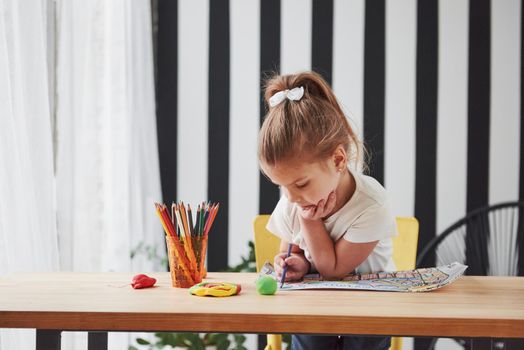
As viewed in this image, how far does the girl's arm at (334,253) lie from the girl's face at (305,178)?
0.09m

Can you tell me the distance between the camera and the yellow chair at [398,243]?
1.76m

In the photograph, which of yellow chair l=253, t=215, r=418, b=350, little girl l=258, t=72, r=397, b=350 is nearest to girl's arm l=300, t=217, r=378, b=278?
little girl l=258, t=72, r=397, b=350

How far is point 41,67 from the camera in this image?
1.71 m

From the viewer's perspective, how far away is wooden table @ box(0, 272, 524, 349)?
102cm

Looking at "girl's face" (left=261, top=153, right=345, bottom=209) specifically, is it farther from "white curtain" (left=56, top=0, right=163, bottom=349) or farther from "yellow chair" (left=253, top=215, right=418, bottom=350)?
"white curtain" (left=56, top=0, right=163, bottom=349)

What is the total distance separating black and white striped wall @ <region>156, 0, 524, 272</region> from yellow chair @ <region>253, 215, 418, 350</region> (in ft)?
4.20

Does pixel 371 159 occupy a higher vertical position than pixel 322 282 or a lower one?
higher

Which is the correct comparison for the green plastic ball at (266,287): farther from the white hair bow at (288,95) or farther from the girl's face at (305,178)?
the white hair bow at (288,95)

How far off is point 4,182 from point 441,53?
2.23 meters

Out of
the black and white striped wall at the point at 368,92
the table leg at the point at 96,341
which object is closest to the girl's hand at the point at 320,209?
the table leg at the point at 96,341

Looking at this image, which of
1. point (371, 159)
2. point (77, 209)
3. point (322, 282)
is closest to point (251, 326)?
point (322, 282)

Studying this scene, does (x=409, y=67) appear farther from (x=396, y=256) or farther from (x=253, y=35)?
(x=396, y=256)

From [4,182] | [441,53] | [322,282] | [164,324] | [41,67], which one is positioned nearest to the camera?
[164,324]

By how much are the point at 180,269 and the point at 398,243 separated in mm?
711
